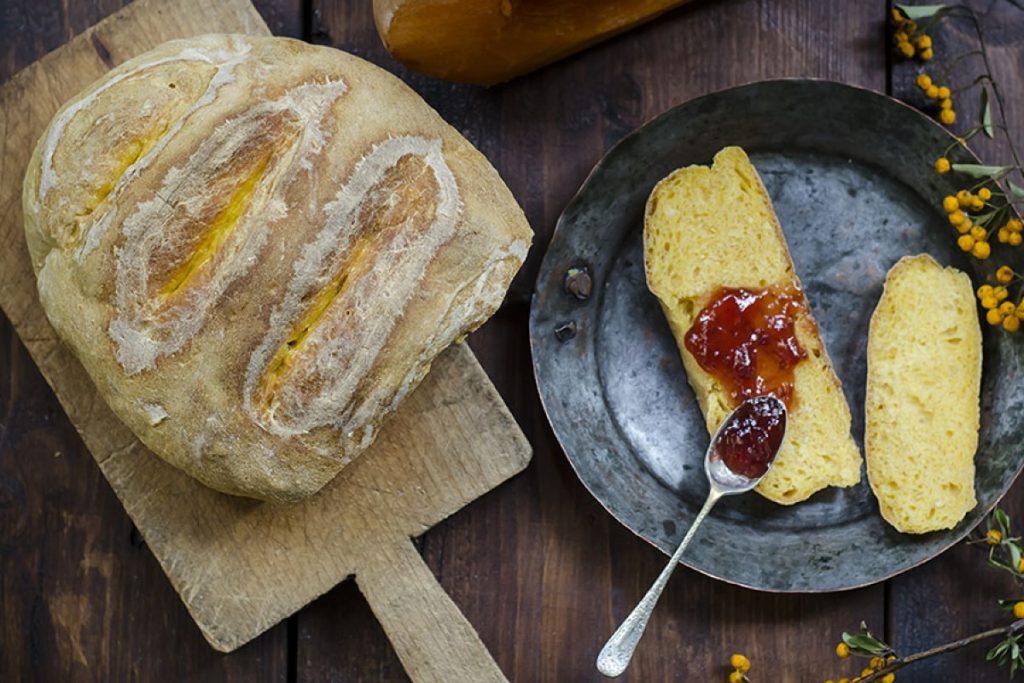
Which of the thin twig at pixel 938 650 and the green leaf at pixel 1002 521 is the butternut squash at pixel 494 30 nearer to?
the green leaf at pixel 1002 521

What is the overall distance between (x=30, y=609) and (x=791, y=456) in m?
1.60

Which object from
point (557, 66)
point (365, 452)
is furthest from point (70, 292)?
point (557, 66)

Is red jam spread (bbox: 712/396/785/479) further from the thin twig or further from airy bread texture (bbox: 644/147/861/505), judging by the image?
the thin twig

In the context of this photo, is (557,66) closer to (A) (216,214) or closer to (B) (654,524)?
(A) (216,214)

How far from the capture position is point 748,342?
2.14 metres

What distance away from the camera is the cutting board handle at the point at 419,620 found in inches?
82.1

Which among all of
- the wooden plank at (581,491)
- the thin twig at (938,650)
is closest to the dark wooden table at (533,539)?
the wooden plank at (581,491)

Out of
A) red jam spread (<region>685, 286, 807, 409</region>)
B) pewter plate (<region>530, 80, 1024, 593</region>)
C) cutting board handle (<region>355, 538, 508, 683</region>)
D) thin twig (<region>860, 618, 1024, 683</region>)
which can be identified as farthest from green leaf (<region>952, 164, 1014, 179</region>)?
cutting board handle (<region>355, 538, 508, 683</region>)

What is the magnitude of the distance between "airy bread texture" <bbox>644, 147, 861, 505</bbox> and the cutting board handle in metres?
0.65

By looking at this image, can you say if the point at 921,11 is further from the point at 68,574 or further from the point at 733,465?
the point at 68,574

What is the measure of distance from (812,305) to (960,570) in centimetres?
65

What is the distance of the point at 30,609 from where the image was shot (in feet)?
7.27

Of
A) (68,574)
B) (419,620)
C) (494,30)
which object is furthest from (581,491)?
(68,574)

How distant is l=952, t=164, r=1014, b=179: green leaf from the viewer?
2.06 metres
